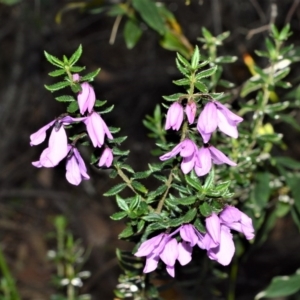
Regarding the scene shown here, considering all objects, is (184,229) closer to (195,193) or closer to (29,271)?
(195,193)

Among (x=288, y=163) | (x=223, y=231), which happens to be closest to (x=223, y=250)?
(x=223, y=231)

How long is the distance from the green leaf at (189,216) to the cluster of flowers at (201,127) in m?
0.06

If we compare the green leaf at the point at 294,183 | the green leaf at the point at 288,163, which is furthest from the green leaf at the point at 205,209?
the green leaf at the point at 288,163

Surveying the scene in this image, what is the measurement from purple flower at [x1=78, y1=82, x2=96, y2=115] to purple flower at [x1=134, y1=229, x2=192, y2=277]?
0.78 feet

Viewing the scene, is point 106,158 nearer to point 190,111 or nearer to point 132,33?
point 190,111

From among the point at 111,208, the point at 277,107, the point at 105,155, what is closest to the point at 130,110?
the point at 111,208

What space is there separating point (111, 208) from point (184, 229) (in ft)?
7.87

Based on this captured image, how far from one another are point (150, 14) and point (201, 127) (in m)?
0.82

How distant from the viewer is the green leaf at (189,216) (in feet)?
3.38

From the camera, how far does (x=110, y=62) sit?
3.87 m

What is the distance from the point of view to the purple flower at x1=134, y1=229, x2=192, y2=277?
41.4 inches

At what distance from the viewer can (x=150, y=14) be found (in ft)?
5.82

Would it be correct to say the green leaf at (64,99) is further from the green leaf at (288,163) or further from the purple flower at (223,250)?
A: the green leaf at (288,163)

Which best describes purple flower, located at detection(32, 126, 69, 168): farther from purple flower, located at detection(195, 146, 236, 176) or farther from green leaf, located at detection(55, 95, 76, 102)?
purple flower, located at detection(195, 146, 236, 176)
